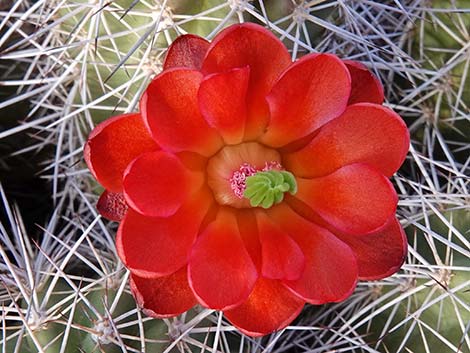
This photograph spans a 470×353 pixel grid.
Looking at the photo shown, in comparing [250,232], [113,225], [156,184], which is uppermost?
[156,184]

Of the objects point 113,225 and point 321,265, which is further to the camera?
point 113,225

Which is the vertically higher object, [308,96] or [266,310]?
[308,96]

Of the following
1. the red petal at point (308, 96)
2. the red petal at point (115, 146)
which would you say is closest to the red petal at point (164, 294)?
the red petal at point (115, 146)

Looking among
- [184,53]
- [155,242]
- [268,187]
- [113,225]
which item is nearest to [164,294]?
[155,242]

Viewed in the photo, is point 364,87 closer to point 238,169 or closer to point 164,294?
point 238,169

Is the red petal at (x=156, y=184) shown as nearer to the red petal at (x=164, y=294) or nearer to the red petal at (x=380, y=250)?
the red petal at (x=164, y=294)
